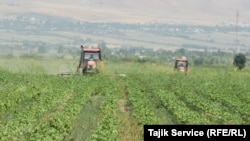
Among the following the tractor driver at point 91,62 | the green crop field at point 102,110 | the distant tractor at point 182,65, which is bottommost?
the distant tractor at point 182,65

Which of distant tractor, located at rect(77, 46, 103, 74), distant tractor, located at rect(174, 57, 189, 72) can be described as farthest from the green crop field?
distant tractor, located at rect(174, 57, 189, 72)

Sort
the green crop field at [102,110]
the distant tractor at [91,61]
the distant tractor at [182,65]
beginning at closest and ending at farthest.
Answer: the green crop field at [102,110] → the distant tractor at [91,61] → the distant tractor at [182,65]

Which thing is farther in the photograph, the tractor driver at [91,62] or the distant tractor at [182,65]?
the distant tractor at [182,65]

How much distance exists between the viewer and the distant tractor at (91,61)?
4150 centimetres

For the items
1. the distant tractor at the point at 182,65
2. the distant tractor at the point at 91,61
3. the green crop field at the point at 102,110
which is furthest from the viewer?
the distant tractor at the point at 182,65

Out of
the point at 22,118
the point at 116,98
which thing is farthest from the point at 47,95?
the point at 22,118

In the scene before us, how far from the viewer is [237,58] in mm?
68500

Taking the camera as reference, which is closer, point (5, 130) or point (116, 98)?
point (5, 130)

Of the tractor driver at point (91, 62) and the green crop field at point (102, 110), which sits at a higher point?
the green crop field at point (102, 110)

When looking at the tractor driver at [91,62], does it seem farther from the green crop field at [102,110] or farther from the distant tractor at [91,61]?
the green crop field at [102,110]

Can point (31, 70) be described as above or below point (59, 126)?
below

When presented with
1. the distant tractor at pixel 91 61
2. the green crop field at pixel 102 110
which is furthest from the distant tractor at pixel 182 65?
the green crop field at pixel 102 110

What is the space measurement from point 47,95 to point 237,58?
45437 mm

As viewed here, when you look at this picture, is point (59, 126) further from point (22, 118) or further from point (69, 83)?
point (69, 83)
